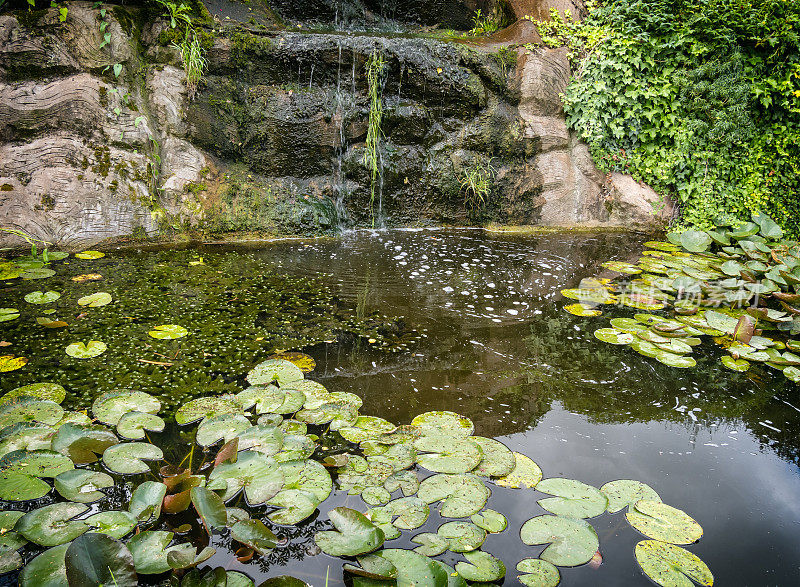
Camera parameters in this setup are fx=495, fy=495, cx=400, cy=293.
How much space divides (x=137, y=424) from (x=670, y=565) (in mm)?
1927

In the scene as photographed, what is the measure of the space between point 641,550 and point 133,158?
4.49 m

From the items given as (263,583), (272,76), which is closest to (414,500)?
(263,583)

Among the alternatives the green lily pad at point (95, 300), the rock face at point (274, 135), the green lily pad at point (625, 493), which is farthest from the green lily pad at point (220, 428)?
the rock face at point (274, 135)

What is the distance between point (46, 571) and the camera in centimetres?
128

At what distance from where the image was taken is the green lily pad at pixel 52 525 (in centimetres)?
142

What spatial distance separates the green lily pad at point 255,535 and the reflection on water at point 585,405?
14 cm

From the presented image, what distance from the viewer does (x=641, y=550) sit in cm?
155

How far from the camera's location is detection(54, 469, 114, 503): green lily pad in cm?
→ 160

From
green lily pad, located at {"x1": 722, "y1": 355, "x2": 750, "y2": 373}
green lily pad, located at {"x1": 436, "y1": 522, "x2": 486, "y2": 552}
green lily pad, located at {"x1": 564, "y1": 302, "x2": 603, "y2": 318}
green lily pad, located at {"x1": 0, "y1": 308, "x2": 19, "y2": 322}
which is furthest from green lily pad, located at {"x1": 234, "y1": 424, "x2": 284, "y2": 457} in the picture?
green lily pad, located at {"x1": 722, "y1": 355, "x2": 750, "y2": 373}

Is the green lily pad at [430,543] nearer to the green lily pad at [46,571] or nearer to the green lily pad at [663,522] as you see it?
the green lily pad at [663,522]

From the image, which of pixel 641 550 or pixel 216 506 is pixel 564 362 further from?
pixel 216 506

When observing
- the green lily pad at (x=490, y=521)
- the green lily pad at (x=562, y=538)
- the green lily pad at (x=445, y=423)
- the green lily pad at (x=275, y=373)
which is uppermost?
the green lily pad at (x=275, y=373)

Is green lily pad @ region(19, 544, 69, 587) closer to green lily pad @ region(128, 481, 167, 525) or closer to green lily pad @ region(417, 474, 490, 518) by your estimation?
green lily pad @ region(128, 481, 167, 525)

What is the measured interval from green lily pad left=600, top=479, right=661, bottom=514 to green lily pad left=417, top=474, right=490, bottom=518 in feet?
1.44
